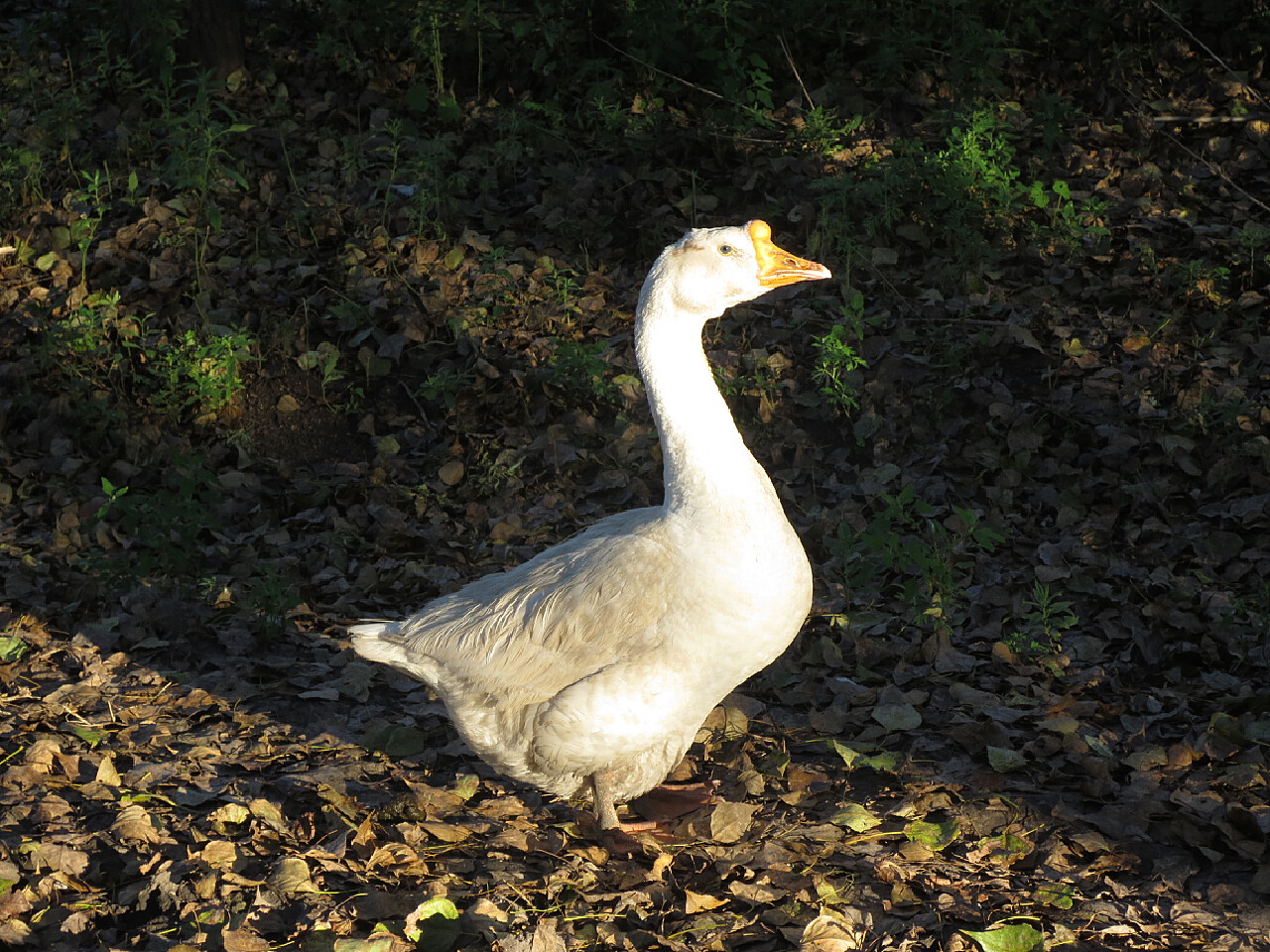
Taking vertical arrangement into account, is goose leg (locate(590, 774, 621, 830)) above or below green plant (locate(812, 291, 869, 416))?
below

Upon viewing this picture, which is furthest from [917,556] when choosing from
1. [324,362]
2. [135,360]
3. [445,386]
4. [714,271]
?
[135,360]

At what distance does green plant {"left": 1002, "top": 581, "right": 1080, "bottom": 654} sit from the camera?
5141mm

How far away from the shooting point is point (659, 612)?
159 inches

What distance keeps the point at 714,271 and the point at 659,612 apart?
1.17 metres

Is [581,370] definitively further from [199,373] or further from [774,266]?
[774,266]

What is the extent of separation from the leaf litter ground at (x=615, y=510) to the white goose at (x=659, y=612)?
15.3 inches

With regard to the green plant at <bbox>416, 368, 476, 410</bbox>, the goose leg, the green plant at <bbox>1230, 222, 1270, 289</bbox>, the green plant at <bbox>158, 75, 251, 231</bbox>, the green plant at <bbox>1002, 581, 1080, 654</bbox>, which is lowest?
the goose leg

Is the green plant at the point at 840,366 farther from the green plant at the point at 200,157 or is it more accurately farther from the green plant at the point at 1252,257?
the green plant at the point at 200,157

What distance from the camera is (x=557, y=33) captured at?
30.8 ft

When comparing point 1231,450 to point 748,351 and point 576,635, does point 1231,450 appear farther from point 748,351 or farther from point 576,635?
point 576,635

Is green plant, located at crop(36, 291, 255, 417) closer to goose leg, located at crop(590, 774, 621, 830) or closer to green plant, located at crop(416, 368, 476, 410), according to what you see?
green plant, located at crop(416, 368, 476, 410)

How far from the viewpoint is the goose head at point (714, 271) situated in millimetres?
4148

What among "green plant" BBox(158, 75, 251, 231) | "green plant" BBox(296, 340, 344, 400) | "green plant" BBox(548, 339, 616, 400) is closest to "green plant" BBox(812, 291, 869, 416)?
"green plant" BBox(548, 339, 616, 400)

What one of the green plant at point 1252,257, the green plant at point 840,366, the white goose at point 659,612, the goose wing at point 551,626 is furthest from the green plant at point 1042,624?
the green plant at point 1252,257
